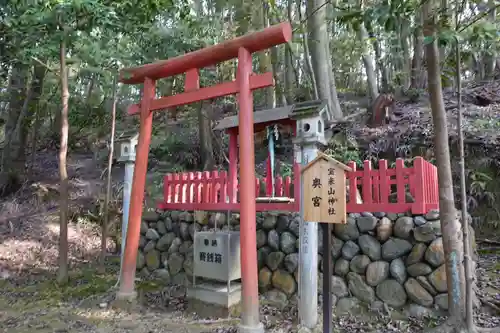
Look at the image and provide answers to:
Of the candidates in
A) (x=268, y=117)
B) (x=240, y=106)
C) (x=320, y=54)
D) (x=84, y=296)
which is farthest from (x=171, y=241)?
(x=320, y=54)

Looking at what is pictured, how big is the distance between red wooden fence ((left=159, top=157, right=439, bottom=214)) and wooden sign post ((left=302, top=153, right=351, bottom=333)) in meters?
1.52

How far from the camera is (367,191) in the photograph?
195 inches

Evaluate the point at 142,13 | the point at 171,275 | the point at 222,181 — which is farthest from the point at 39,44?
the point at 171,275

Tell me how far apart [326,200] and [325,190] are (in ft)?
0.34

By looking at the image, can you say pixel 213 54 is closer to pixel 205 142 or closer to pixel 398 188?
pixel 398 188

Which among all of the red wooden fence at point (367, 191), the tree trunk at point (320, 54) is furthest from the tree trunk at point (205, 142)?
the red wooden fence at point (367, 191)

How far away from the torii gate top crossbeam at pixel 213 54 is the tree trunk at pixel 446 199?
1.76 meters

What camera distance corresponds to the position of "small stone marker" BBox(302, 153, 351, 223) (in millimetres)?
3494

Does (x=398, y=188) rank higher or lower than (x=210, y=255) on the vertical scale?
higher

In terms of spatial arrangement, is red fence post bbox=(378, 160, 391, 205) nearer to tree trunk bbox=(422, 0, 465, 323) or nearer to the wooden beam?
tree trunk bbox=(422, 0, 465, 323)

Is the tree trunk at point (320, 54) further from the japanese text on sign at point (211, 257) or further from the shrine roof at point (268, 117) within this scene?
the japanese text on sign at point (211, 257)

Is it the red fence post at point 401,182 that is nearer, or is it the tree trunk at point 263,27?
the red fence post at point 401,182

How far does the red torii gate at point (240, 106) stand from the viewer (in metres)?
4.63

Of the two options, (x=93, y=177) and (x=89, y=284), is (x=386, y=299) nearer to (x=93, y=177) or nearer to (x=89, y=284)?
(x=89, y=284)
